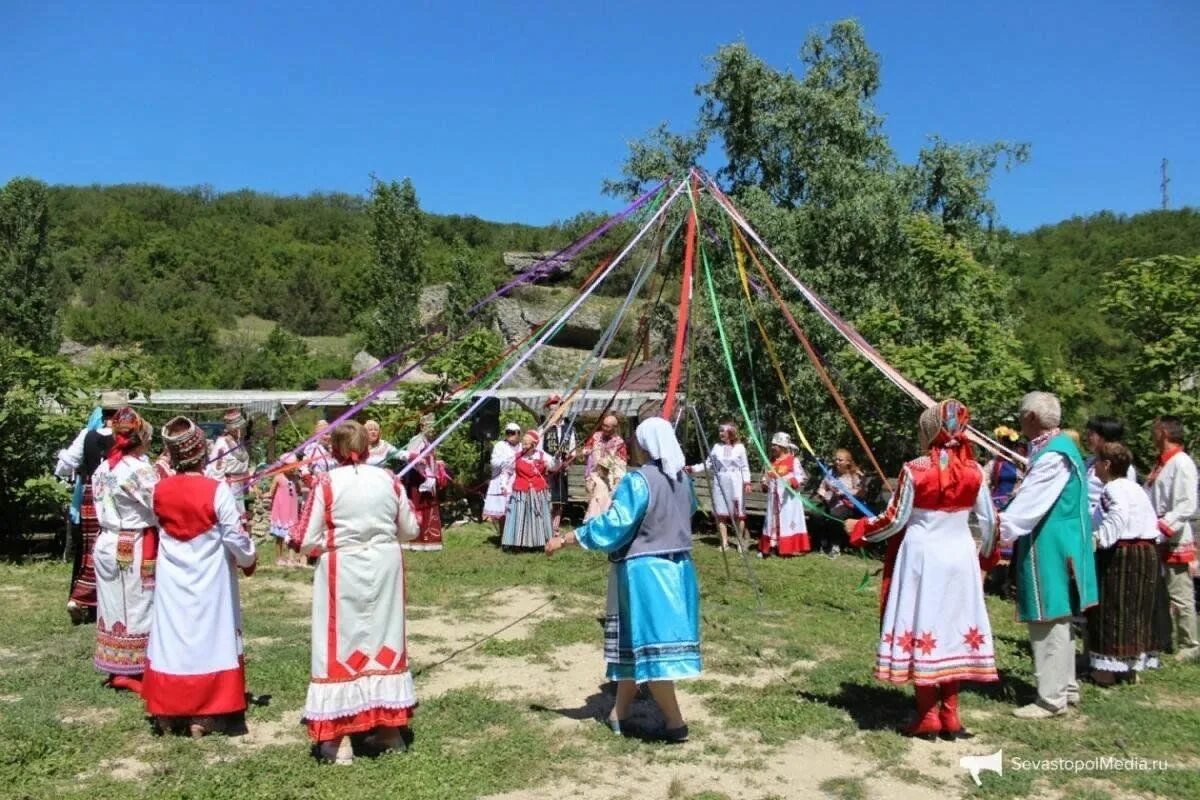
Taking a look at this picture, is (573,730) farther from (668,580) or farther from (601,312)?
(601,312)

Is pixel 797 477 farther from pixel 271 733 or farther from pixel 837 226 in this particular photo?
pixel 271 733

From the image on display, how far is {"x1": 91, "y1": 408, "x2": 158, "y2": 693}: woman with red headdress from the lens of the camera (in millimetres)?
5934

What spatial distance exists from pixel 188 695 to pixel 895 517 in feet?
12.6

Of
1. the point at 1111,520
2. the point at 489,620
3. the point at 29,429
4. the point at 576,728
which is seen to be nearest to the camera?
the point at 576,728

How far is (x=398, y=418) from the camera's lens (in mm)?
13602

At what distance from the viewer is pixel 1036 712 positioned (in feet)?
18.5

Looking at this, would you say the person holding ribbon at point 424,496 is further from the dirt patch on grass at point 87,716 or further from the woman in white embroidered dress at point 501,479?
the dirt patch on grass at point 87,716

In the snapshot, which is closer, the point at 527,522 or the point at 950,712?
the point at 950,712

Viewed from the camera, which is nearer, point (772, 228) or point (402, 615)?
point (402, 615)

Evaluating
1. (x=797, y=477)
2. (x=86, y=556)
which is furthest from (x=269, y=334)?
(x=86, y=556)

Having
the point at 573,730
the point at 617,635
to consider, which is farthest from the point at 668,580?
the point at 573,730

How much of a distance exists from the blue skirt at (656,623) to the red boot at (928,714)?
1250mm

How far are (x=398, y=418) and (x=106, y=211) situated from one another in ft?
204

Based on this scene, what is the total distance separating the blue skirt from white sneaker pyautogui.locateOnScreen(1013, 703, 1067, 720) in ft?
6.65
